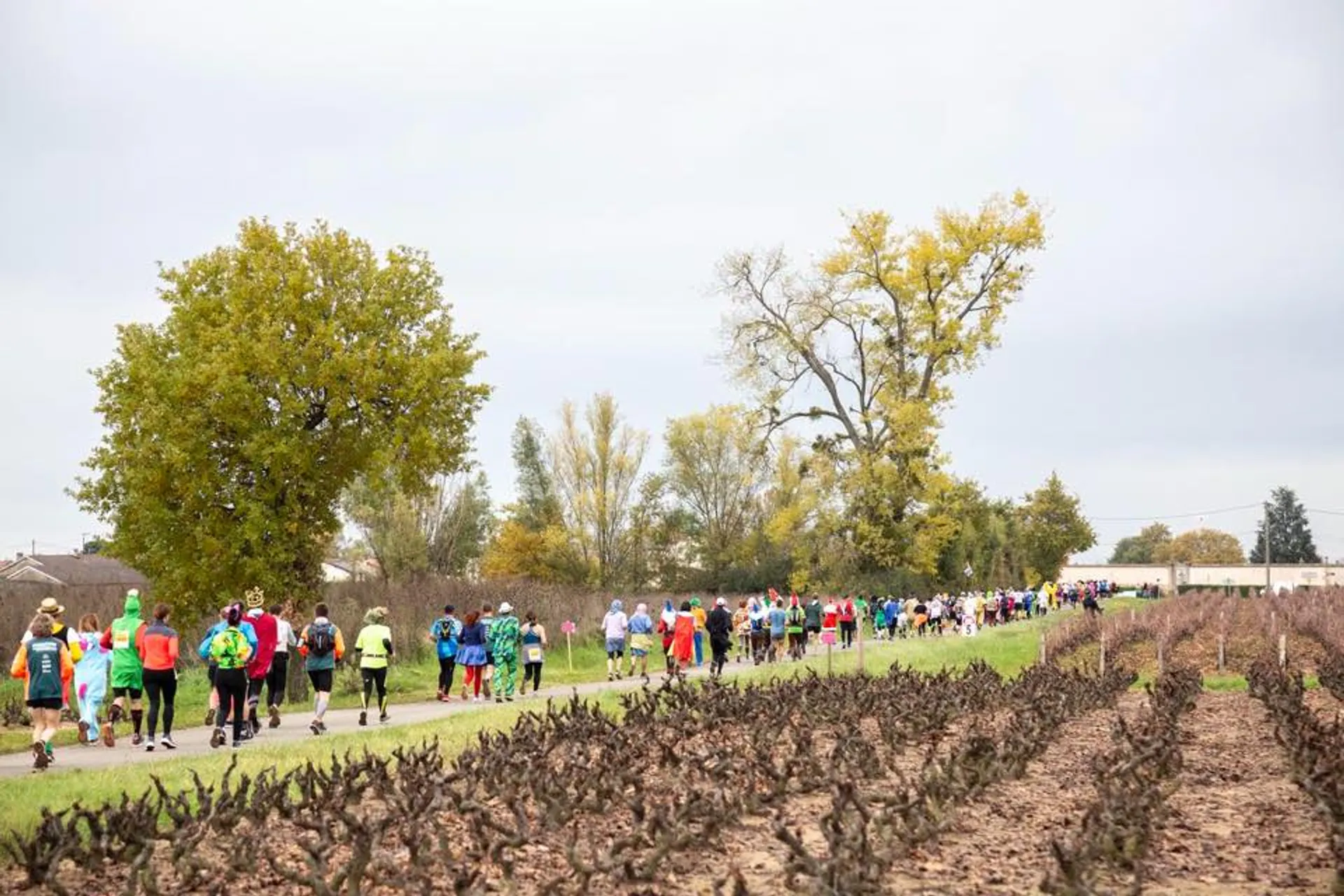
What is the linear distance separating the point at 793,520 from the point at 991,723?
42.9m

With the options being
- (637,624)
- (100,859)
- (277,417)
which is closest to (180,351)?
(277,417)

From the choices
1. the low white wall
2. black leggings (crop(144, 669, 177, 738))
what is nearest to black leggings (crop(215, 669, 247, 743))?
black leggings (crop(144, 669, 177, 738))

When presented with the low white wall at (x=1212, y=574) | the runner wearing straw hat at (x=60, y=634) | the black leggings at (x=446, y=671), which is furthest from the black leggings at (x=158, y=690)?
Answer: the low white wall at (x=1212, y=574)

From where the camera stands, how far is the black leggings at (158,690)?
58.6 feet

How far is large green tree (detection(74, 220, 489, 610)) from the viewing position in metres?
30.1

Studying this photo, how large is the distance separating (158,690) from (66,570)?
8534 cm

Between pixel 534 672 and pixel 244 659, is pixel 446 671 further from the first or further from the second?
pixel 244 659

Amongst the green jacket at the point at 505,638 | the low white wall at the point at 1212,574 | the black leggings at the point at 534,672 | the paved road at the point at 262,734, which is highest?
the low white wall at the point at 1212,574

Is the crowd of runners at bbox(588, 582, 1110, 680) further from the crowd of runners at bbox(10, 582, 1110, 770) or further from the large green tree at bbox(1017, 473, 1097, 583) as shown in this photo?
the large green tree at bbox(1017, 473, 1097, 583)

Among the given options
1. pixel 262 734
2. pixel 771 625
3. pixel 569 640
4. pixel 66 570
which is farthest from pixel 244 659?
pixel 66 570

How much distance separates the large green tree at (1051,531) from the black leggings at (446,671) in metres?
57.3

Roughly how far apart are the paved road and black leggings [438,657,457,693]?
0.32m

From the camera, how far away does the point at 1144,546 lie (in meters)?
168

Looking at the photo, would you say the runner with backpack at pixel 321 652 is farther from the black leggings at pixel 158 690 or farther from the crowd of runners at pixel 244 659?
the black leggings at pixel 158 690
